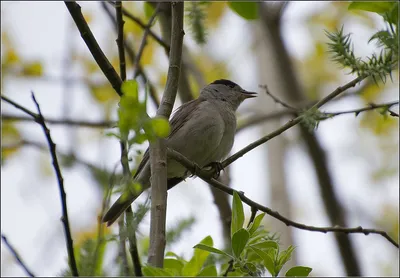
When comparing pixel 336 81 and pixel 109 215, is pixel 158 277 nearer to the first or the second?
pixel 109 215

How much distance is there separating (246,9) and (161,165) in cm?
123

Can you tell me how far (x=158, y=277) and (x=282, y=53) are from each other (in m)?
5.48

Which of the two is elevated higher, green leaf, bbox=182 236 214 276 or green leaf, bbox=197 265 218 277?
green leaf, bbox=182 236 214 276

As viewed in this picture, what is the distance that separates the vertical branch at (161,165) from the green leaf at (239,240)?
25 cm

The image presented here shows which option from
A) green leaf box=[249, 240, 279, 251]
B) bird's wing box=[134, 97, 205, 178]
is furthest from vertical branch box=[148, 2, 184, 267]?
bird's wing box=[134, 97, 205, 178]

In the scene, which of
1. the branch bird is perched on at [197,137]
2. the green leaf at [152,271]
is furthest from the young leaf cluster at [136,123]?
the branch bird is perched on at [197,137]

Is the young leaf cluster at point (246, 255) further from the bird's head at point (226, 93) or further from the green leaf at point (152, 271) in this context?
the bird's head at point (226, 93)

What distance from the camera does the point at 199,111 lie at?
14.6 ft

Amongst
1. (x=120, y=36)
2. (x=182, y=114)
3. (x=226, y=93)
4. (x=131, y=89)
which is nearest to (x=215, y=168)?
(x=182, y=114)

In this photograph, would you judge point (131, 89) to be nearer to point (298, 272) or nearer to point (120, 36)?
point (298, 272)

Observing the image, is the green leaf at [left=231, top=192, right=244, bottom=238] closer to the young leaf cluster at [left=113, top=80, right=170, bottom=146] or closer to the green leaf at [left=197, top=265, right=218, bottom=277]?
the green leaf at [left=197, top=265, right=218, bottom=277]

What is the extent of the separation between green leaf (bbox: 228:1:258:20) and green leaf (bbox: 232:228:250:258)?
135 centimetres

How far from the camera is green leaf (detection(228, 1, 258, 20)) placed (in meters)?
2.79

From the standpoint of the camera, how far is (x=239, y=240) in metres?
1.83
